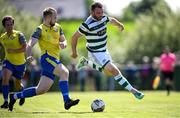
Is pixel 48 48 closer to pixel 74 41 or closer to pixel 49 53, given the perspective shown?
pixel 49 53

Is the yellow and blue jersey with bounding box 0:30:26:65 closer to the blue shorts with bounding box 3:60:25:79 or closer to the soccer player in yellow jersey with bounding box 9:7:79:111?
the blue shorts with bounding box 3:60:25:79

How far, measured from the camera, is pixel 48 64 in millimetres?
15203

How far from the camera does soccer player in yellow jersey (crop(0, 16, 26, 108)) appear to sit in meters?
16.8

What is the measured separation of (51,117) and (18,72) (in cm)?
365

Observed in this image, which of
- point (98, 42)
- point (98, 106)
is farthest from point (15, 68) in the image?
point (98, 106)

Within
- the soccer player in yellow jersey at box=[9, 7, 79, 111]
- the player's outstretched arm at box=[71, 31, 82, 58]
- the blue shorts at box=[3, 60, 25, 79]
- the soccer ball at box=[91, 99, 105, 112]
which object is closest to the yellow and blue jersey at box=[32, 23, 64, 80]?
the soccer player in yellow jersey at box=[9, 7, 79, 111]

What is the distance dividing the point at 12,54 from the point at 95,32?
2357 mm

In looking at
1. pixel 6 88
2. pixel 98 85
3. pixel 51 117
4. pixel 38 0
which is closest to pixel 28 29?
pixel 98 85

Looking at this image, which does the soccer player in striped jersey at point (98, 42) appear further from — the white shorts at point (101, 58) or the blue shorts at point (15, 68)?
the blue shorts at point (15, 68)

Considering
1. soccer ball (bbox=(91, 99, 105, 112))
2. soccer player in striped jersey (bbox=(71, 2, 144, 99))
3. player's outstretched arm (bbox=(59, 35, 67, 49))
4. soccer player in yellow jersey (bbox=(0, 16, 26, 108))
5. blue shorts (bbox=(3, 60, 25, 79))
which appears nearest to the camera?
player's outstretched arm (bbox=(59, 35, 67, 49))

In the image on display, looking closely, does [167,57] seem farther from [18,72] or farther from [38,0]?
[38,0]

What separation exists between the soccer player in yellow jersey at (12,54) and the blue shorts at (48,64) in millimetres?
1673

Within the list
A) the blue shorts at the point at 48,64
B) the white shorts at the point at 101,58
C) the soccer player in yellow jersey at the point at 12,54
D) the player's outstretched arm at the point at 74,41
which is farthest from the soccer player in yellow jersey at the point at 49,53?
the soccer player in yellow jersey at the point at 12,54

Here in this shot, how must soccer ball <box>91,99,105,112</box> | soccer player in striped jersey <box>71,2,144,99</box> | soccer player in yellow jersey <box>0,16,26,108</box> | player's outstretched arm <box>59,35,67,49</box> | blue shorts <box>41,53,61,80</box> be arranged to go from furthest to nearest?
soccer player in yellow jersey <box>0,16,26,108</box> < soccer player in striped jersey <box>71,2,144,99</box> < soccer ball <box>91,99,105,112</box> < blue shorts <box>41,53,61,80</box> < player's outstretched arm <box>59,35,67,49</box>
